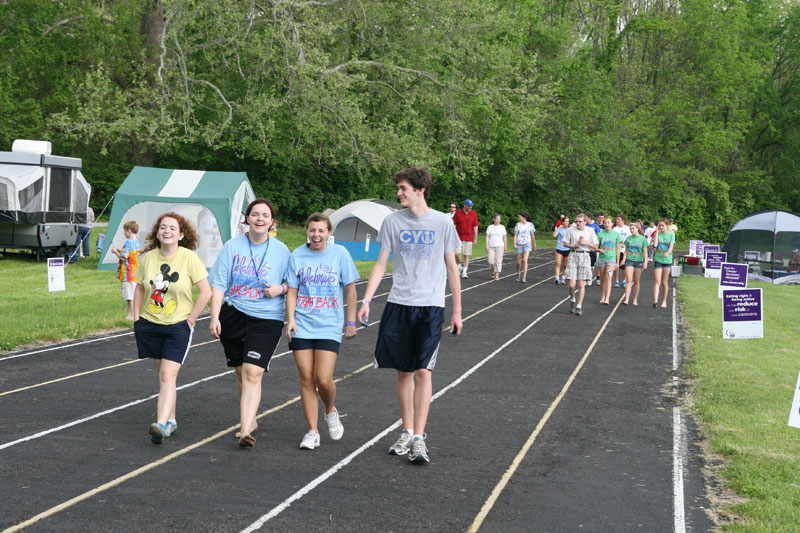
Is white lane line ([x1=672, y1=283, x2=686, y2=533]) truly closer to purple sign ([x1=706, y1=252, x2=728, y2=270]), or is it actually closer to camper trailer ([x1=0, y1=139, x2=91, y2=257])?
→ purple sign ([x1=706, y1=252, x2=728, y2=270])

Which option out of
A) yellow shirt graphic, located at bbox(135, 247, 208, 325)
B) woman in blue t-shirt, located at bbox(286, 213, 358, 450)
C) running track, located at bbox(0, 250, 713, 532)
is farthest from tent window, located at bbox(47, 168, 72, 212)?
woman in blue t-shirt, located at bbox(286, 213, 358, 450)

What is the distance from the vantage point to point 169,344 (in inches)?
258

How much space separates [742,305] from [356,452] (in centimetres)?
802

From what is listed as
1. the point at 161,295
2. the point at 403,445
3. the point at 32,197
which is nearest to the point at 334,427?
the point at 403,445

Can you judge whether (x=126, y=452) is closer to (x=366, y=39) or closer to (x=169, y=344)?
(x=169, y=344)

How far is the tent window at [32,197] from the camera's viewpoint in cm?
2309

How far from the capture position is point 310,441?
21.2ft

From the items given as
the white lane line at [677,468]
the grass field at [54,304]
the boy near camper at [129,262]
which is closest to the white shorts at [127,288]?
the boy near camper at [129,262]

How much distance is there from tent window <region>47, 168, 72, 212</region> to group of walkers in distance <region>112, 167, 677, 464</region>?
61.5 feet

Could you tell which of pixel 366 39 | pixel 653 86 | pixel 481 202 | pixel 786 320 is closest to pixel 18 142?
pixel 366 39

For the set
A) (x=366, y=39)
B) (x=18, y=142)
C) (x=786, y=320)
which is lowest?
(x=786, y=320)

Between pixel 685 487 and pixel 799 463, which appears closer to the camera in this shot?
pixel 685 487

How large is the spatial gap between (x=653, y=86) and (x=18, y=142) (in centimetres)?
4536

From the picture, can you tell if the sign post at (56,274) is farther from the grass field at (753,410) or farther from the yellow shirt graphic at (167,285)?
the grass field at (753,410)
